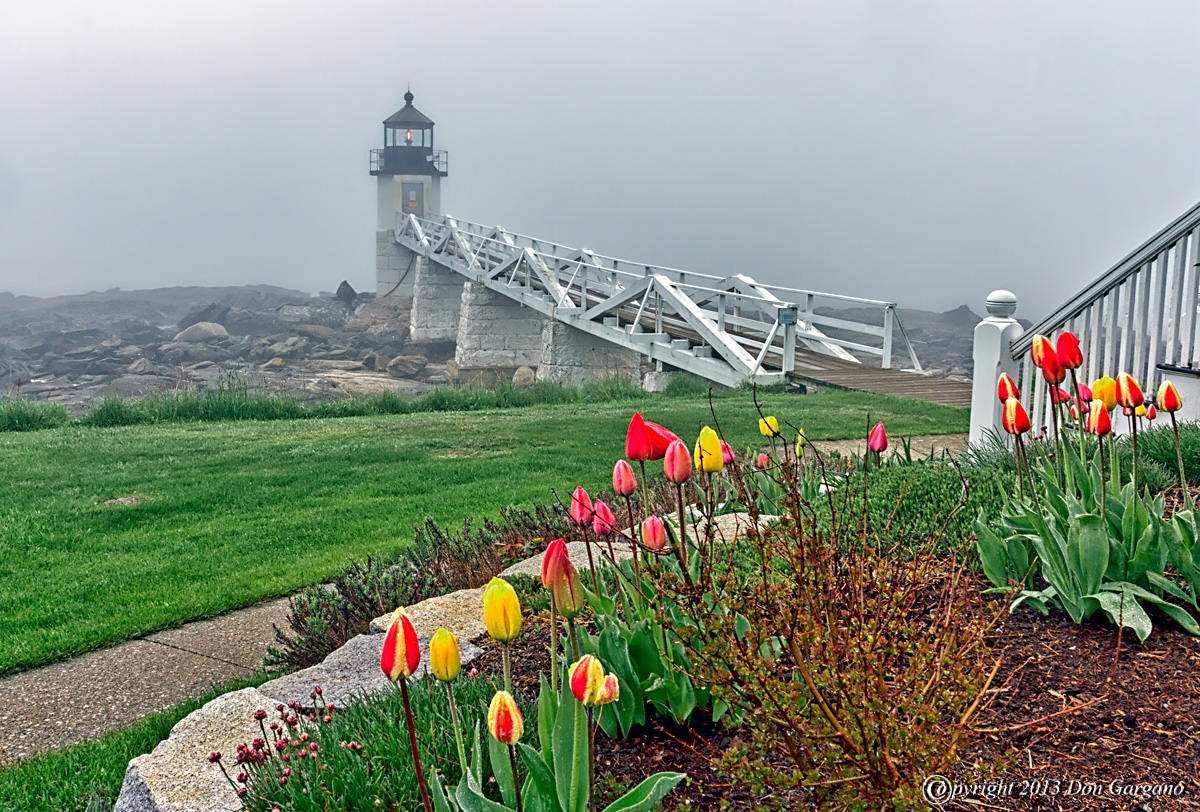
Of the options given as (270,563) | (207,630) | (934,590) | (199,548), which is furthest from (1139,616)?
A: (199,548)

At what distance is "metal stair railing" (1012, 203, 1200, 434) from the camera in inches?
231

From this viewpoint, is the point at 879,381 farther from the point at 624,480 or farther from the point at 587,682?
the point at 587,682

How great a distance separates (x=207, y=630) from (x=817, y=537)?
3.90 meters

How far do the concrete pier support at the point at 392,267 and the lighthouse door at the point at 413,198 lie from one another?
201 cm

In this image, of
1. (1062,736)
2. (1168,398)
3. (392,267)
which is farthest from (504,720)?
(392,267)

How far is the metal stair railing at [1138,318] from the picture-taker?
5867 mm

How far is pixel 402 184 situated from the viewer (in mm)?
55531

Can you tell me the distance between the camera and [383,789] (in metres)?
1.96

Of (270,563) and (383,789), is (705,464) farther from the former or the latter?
(270,563)

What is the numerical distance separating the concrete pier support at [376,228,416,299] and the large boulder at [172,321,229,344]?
37.2 feet

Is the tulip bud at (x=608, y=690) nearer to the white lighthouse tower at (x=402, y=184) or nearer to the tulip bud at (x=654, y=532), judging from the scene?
the tulip bud at (x=654, y=532)

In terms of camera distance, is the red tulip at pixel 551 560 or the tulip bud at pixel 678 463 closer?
the red tulip at pixel 551 560

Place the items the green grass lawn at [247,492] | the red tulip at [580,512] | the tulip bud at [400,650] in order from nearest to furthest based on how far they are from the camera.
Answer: the tulip bud at [400,650] < the red tulip at [580,512] < the green grass lawn at [247,492]

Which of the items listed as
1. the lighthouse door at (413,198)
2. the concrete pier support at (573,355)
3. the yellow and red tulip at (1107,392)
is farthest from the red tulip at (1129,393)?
the lighthouse door at (413,198)
